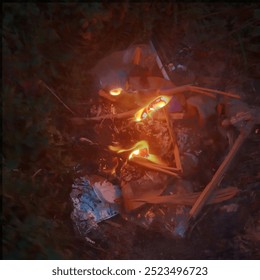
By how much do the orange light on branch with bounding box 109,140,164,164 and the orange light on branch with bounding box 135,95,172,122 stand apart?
0.26 m

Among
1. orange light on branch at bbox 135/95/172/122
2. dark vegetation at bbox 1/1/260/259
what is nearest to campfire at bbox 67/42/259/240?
orange light on branch at bbox 135/95/172/122

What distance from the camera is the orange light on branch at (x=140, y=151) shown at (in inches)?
145

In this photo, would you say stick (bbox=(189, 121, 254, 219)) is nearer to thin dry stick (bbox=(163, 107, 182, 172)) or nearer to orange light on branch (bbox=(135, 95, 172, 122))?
thin dry stick (bbox=(163, 107, 182, 172))

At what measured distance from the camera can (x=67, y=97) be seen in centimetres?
370

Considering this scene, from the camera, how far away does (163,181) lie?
3646mm

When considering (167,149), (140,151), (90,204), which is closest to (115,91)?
(140,151)

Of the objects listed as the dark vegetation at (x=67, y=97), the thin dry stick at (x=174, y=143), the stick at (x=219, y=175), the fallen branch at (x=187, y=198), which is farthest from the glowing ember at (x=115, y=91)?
the stick at (x=219, y=175)

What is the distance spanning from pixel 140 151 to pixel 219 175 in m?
0.78

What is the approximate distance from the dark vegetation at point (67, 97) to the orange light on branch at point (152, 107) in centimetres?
49

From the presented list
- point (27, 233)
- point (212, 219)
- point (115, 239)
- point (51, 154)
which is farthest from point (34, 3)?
point (212, 219)

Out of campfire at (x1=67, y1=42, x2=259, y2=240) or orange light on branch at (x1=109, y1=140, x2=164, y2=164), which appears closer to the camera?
campfire at (x1=67, y1=42, x2=259, y2=240)

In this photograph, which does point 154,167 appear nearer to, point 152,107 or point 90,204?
point 152,107

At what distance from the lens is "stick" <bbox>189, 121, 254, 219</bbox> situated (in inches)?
137

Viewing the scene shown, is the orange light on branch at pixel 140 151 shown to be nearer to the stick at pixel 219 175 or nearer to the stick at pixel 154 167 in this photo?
the stick at pixel 154 167
